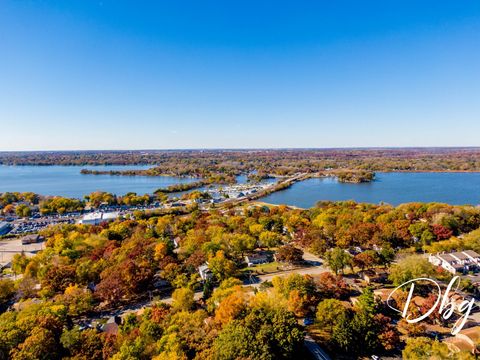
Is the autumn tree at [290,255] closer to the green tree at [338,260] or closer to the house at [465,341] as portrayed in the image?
the green tree at [338,260]

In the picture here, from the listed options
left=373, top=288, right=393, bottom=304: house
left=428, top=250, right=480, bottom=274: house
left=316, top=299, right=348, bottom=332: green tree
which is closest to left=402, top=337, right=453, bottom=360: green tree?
left=316, top=299, right=348, bottom=332: green tree

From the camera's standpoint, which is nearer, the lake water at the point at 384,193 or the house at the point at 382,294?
the house at the point at 382,294

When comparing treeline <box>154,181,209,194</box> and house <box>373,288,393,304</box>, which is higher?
treeline <box>154,181,209,194</box>

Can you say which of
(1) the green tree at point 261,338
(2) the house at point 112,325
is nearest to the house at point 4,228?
(2) the house at point 112,325

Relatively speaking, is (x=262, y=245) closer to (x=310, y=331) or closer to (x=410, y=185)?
(x=310, y=331)

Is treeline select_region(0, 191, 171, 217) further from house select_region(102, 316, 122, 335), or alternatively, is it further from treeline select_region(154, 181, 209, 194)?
house select_region(102, 316, 122, 335)

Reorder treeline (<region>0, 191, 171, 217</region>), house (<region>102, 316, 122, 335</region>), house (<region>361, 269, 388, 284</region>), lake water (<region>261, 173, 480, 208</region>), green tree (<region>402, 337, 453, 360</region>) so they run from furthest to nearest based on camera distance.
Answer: lake water (<region>261, 173, 480, 208</region>)
treeline (<region>0, 191, 171, 217</region>)
house (<region>361, 269, 388, 284</region>)
house (<region>102, 316, 122, 335</region>)
green tree (<region>402, 337, 453, 360</region>)
